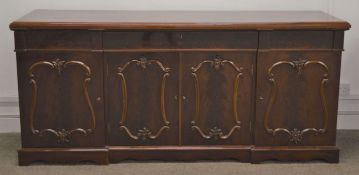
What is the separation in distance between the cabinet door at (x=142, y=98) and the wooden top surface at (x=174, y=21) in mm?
150

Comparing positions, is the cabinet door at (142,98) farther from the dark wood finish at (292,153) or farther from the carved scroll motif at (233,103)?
the dark wood finish at (292,153)

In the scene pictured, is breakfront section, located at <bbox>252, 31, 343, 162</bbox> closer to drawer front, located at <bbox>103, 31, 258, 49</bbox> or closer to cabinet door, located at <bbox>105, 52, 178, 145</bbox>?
drawer front, located at <bbox>103, 31, 258, 49</bbox>

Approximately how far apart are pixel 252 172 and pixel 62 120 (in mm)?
922

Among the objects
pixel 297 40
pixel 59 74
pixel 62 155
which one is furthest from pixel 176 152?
pixel 297 40

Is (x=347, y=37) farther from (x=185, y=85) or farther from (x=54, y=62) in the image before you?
(x=54, y=62)

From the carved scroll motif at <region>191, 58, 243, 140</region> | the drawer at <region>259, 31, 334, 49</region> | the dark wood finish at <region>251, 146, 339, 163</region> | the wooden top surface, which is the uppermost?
the wooden top surface

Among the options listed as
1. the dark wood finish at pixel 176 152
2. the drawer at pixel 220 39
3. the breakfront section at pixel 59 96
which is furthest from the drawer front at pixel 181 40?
the dark wood finish at pixel 176 152

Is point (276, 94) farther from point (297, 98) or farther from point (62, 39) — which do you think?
point (62, 39)

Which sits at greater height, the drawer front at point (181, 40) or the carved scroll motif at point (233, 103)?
the drawer front at point (181, 40)

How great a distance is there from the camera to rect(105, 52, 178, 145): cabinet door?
2.89m

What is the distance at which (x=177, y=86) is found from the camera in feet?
9.64

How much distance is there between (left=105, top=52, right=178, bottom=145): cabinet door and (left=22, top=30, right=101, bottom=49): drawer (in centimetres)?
10

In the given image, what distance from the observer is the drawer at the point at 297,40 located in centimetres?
287

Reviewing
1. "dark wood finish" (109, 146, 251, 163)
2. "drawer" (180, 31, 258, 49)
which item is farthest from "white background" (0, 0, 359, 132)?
"dark wood finish" (109, 146, 251, 163)
